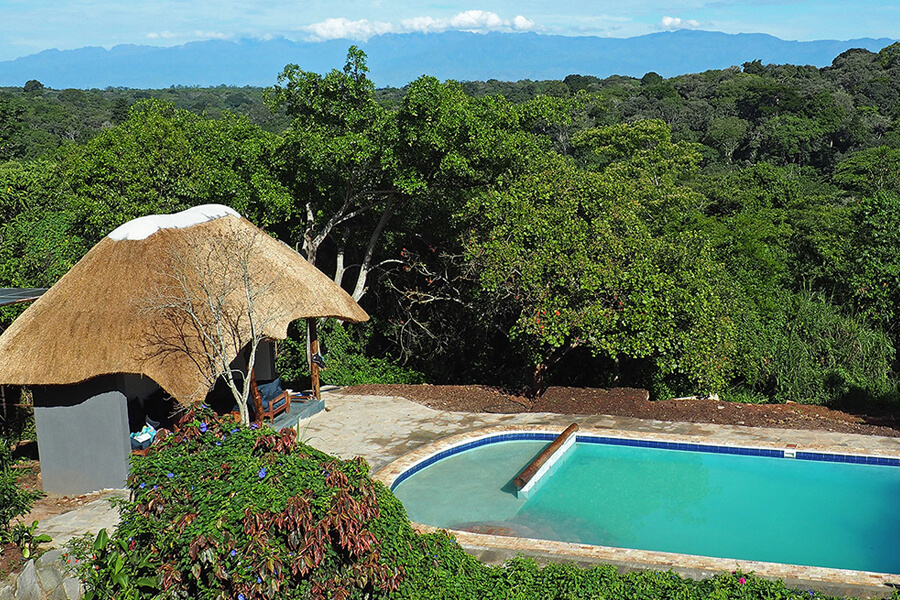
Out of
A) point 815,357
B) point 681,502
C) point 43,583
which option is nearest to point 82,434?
point 43,583

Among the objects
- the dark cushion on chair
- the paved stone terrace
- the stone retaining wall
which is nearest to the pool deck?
the paved stone terrace

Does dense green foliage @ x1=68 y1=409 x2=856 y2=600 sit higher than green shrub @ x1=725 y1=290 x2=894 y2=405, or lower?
higher

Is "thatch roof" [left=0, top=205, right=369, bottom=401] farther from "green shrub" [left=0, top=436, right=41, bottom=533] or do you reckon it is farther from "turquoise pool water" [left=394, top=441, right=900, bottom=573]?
"turquoise pool water" [left=394, top=441, right=900, bottom=573]

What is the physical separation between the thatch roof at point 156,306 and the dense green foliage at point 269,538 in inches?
152

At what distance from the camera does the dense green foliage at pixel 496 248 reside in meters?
12.2

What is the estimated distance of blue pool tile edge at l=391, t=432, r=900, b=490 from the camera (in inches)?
401

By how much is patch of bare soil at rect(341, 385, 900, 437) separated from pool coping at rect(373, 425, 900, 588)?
891 millimetres

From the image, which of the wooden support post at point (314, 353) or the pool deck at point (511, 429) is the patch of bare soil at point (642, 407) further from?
the wooden support post at point (314, 353)

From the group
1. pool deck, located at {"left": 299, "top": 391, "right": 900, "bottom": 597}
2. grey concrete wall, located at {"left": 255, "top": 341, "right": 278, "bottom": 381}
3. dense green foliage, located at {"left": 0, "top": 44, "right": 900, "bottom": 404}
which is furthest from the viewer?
grey concrete wall, located at {"left": 255, "top": 341, "right": 278, "bottom": 381}

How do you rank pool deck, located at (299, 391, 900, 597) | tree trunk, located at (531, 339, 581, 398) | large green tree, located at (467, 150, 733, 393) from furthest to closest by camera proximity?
tree trunk, located at (531, 339, 581, 398) → large green tree, located at (467, 150, 733, 393) → pool deck, located at (299, 391, 900, 597)

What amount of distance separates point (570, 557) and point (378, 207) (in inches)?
372

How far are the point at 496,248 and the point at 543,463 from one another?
3.66 metres

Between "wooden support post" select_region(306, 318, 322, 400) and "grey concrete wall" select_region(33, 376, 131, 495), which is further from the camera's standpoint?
"wooden support post" select_region(306, 318, 322, 400)

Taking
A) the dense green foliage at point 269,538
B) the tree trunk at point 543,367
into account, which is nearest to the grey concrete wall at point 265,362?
the tree trunk at point 543,367
